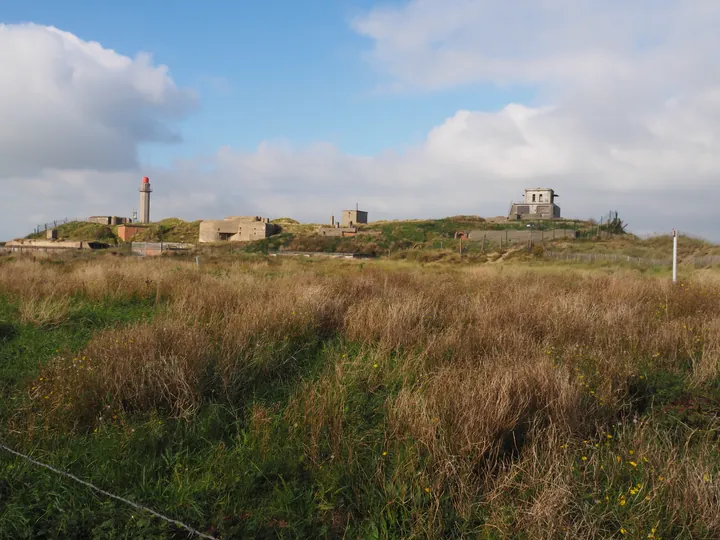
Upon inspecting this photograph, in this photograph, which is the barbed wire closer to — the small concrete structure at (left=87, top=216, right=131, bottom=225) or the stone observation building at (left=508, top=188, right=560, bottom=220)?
the stone observation building at (left=508, top=188, right=560, bottom=220)

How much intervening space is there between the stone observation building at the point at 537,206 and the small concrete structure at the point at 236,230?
3305cm

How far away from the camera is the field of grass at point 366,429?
3.17 m

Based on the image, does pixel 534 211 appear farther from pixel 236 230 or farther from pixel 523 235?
pixel 236 230

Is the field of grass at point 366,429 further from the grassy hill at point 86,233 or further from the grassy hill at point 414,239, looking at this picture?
the grassy hill at point 86,233

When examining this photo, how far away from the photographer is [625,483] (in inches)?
136

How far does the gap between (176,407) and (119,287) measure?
22.8 feet

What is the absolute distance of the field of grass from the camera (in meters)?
3.17

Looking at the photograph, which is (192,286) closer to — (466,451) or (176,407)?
(176,407)

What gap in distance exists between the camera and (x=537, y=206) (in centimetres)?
7931

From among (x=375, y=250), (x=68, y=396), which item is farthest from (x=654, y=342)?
(x=375, y=250)

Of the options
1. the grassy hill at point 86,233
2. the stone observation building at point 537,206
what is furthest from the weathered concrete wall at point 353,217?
the grassy hill at point 86,233

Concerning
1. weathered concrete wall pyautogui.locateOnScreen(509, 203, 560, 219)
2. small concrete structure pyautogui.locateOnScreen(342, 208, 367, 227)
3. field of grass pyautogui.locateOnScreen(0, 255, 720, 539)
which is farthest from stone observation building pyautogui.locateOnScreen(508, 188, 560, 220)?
field of grass pyautogui.locateOnScreen(0, 255, 720, 539)

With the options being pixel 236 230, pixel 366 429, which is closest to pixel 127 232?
pixel 236 230

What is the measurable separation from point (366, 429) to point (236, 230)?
67.7 m
